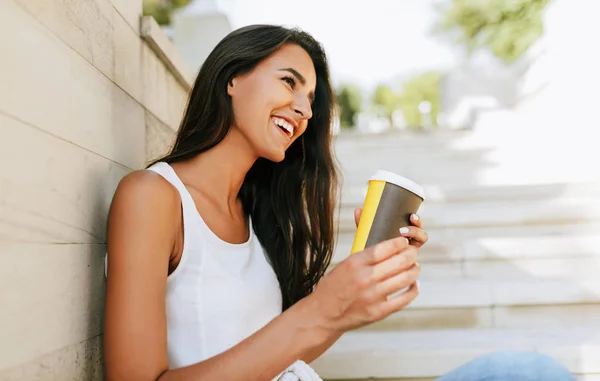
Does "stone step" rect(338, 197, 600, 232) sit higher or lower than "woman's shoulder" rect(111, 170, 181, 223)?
higher

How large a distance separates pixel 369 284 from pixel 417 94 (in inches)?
1055

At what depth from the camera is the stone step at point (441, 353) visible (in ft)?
7.16

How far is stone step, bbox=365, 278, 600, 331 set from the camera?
2.49 meters

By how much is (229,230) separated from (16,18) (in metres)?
0.84

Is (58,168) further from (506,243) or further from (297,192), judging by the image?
(506,243)

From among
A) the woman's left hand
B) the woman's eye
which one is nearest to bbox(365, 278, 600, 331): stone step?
the woman's eye

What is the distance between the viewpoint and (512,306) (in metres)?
2.50

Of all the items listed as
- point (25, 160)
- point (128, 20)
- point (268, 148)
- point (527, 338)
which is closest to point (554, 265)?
point (527, 338)

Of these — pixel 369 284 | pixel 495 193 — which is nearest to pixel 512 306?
pixel 495 193

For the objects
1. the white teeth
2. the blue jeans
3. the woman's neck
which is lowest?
the blue jeans

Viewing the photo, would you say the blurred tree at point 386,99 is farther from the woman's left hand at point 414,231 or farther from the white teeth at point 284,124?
the woman's left hand at point 414,231

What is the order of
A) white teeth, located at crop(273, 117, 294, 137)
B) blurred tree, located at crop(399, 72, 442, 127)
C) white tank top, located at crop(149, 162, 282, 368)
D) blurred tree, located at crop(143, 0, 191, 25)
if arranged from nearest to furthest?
1. white tank top, located at crop(149, 162, 282, 368)
2. white teeth, located at crop(273, 117, 294, 137)
3. blurred tree, located at crop(143, 0, 191, 25)
4. blurred tree, located at crop(399, 72, 442, 127)

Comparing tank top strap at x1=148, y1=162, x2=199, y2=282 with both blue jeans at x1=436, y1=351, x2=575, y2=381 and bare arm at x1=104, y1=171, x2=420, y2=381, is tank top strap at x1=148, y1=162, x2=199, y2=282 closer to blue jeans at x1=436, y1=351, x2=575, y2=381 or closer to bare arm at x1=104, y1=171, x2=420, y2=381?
bare arm at x1=104, y1=171, x2=420, y2=381

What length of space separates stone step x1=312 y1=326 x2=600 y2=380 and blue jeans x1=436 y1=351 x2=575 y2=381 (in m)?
1.26
